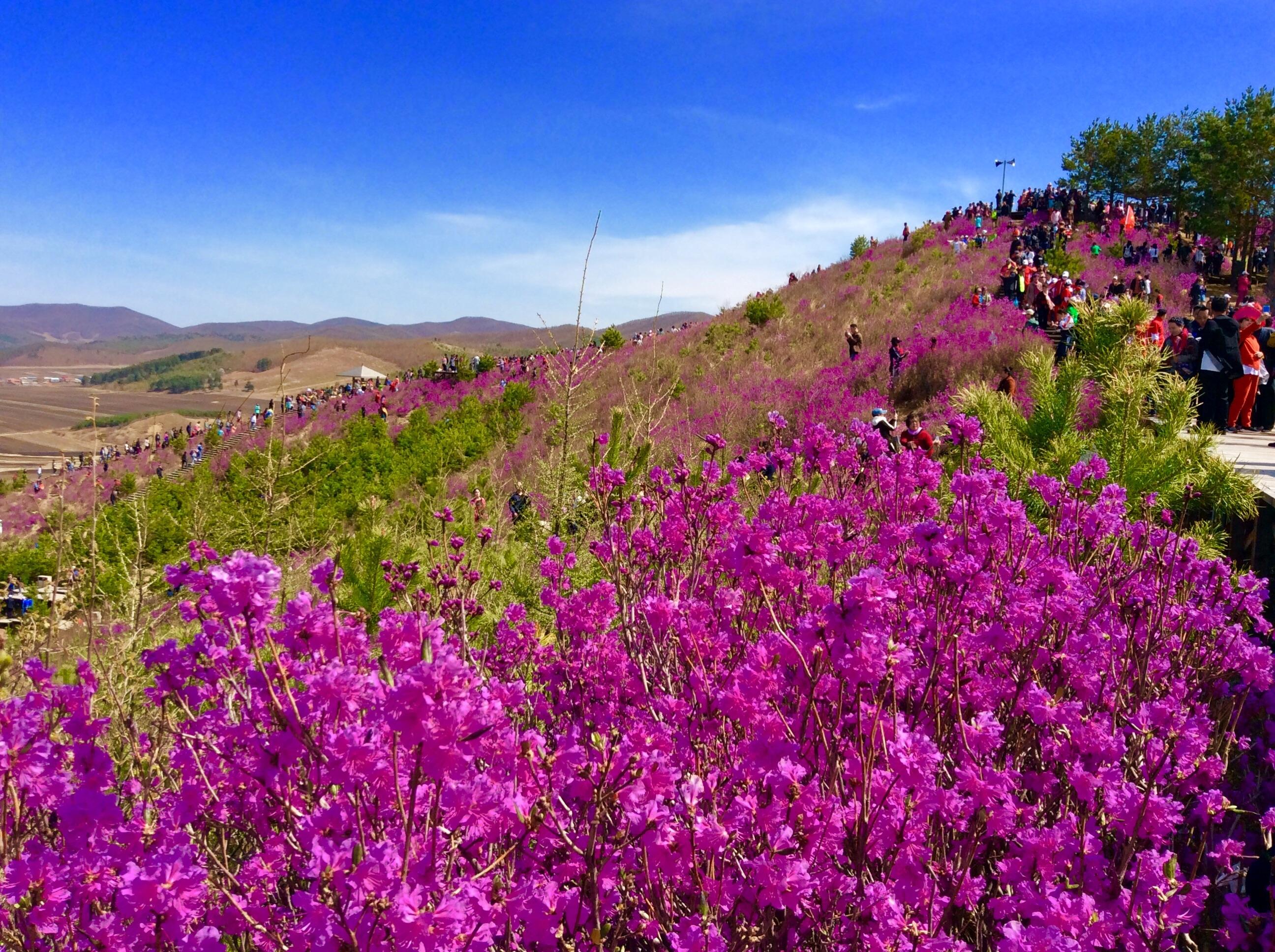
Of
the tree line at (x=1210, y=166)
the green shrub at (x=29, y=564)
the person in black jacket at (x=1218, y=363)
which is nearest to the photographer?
the person in black jacket at (x=1218, y=363)

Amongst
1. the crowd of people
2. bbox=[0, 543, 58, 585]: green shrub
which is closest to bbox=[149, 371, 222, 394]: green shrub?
the crowd of people

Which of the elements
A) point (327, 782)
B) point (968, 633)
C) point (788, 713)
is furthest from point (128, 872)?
point (968, 633)

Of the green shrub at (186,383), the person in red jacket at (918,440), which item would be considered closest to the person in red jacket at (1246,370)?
the person in red jacket at (918,440)

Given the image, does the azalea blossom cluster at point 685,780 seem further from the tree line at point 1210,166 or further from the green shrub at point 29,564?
the tree line at point 1210,166

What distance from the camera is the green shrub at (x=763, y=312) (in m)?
26.0

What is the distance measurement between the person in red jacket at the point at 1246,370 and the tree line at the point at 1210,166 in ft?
89.1

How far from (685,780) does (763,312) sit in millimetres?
25419

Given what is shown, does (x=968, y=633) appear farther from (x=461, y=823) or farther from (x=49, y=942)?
(x=49, y=942)

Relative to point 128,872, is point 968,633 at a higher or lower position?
higher

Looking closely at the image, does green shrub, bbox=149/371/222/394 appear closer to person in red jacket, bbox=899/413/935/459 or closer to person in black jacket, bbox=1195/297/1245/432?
person in black jacket, bbox=1195/297/1245/432

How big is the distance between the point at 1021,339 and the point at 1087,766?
13.3m

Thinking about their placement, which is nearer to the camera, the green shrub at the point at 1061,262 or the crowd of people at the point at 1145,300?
the crowd of people at the point at 1145,300

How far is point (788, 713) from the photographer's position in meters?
2.29

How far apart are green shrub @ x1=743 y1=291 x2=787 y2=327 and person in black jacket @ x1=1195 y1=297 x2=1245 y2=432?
54.8 feet
